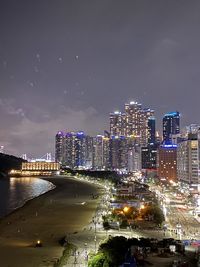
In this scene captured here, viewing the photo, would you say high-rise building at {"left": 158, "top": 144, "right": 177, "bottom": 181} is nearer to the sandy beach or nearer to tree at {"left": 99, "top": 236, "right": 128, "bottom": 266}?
the sandy beach

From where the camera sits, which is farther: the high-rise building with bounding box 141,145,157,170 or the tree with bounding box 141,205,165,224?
the high-rise building with bounding box 141,145,157,170

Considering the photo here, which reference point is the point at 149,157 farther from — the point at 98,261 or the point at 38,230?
the point at 98,261

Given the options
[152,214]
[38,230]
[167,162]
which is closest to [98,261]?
[38,230]

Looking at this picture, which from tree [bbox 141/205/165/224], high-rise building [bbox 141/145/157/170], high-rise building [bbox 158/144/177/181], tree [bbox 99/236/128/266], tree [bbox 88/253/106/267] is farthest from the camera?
high-rise building [bbox 141/145/157/170]

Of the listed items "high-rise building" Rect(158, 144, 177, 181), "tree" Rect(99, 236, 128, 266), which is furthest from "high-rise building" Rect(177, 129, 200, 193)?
"tree" Rect(99, 236, 128, 266)

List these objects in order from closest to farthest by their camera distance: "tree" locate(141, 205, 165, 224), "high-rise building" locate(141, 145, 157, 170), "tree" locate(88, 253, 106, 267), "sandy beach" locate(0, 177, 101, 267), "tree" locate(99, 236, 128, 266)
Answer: "tree" locate(88, 253, 106, 267), "tree" locate(99, 236, 128, 266), "sandy beach" locate(0, 177, 101, 267), "tree" locate(141, 205, 165, 224), "high-rise building" locate(141, 145, 157, 170)

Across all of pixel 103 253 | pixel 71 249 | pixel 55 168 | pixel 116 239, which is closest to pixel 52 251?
pixel 71 249

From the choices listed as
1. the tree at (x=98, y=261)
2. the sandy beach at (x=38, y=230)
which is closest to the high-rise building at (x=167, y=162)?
the sandy beach at (x=38, y=230)
